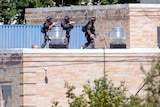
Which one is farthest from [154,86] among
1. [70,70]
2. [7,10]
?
[7,10]

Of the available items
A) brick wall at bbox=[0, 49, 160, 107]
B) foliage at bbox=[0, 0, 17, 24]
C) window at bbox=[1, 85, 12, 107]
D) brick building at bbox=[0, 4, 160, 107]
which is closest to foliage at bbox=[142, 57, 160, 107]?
brick building at bbox=[0, 4, 160, 107]

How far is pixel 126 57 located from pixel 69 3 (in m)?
18.7

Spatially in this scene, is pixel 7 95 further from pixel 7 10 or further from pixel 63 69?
pixel 7 10

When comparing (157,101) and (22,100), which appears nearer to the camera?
(157,101)

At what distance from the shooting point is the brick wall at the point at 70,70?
2689cm

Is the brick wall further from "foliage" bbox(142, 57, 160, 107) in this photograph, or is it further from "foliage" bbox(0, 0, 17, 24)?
"foliage" bbox(0, 0, 17, 24)

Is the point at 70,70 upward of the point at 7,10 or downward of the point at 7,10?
downward

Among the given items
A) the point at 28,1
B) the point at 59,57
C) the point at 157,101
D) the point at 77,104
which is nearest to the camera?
the point at 157,101

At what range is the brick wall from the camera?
26.9m

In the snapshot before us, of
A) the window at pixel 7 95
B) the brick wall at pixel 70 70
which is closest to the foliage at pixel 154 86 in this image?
the brick wall at pixel 70 70

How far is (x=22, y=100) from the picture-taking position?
2703 centimetres

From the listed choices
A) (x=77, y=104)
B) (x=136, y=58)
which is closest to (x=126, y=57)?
(x=136, y=58)

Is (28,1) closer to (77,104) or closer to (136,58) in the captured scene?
(136,58)

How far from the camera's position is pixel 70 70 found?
27.0 meters
